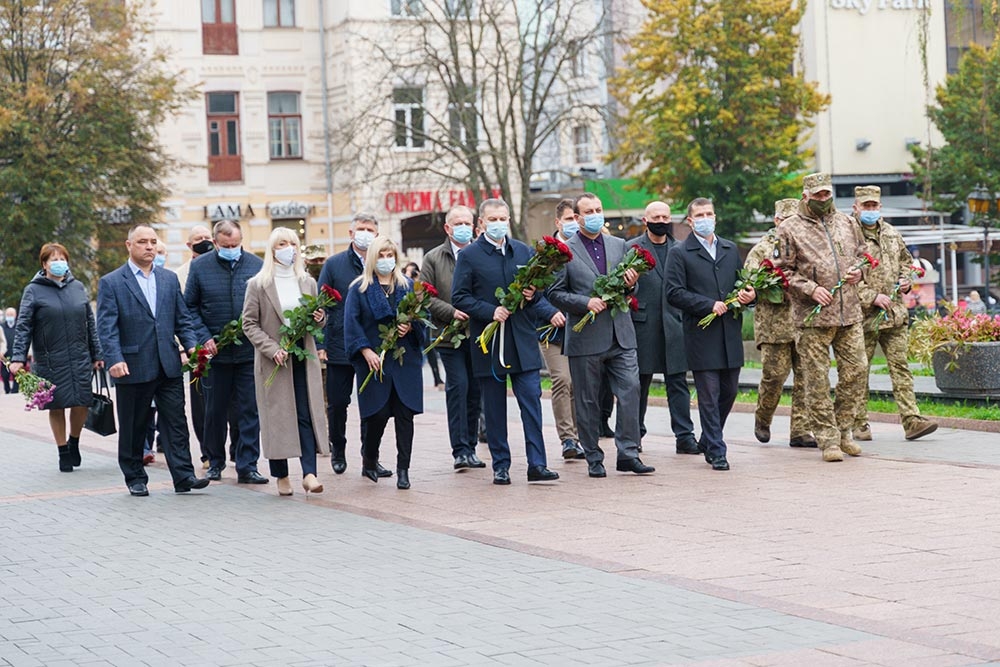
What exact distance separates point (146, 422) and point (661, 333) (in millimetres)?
4243

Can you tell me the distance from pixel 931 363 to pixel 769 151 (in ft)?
90.3

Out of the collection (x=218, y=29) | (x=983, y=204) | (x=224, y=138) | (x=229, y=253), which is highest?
(x=218, y=29)

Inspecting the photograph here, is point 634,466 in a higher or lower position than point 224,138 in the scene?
lower

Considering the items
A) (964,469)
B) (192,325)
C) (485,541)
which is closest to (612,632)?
(485,541)

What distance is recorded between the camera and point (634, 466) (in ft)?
41.3

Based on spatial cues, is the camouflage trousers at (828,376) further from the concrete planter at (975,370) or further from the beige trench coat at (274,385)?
the beige trench coat at (274,385)

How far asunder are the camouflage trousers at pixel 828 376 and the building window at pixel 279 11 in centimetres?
3890

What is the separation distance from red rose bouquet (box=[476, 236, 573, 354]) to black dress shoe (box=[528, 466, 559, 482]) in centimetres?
93

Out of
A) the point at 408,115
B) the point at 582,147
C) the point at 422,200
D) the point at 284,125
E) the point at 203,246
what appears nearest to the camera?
the point at 203,246

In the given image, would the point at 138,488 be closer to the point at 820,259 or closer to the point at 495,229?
the point at 495,229

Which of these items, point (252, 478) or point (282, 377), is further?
point (252, 478)

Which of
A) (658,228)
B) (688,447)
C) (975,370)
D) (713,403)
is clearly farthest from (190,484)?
(975,370)

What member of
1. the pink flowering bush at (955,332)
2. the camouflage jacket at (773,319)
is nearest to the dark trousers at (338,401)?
the camouflage jacket at (773,319)

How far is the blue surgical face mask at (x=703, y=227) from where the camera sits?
13.1 m
